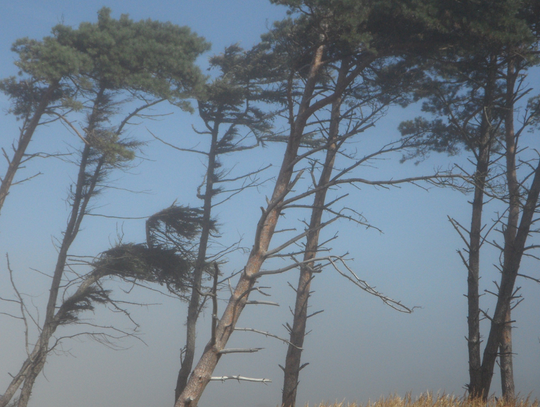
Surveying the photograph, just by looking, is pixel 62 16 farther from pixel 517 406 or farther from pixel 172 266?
pixel 517 406

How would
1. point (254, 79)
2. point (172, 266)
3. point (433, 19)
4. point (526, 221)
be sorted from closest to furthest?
point (433, 19), point (526, 221), point (172, 266), point (254, 79)

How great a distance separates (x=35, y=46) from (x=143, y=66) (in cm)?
238

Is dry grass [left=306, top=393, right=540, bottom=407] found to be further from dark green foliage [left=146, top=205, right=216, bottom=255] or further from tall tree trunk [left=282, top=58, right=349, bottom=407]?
dark green foliage [left=146, top=205, right=216, bottom=255]

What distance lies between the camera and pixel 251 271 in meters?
6.43

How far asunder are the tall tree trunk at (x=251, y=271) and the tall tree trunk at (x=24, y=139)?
22.2 feet

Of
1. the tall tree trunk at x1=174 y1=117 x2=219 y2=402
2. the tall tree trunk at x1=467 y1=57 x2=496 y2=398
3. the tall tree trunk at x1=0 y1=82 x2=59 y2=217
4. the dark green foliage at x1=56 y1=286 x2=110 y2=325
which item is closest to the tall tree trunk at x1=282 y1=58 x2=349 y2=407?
the tall tree trunk at x1=174 y1=117 x2=219 y2=402

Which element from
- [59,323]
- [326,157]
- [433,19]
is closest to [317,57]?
[433,19]

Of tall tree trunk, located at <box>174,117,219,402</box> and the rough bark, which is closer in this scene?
the rough bark

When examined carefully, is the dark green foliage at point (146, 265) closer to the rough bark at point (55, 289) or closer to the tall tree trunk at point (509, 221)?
the rough bark at point (55, 289)

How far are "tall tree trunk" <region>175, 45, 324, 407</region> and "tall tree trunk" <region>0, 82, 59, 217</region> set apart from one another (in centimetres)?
678

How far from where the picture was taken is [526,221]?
8523 millimetres

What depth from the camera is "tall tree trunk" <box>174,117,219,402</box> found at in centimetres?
1152

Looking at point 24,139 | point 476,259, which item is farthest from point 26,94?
point 476,259

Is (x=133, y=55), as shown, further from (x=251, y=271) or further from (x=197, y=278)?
(x=251, y=271)
